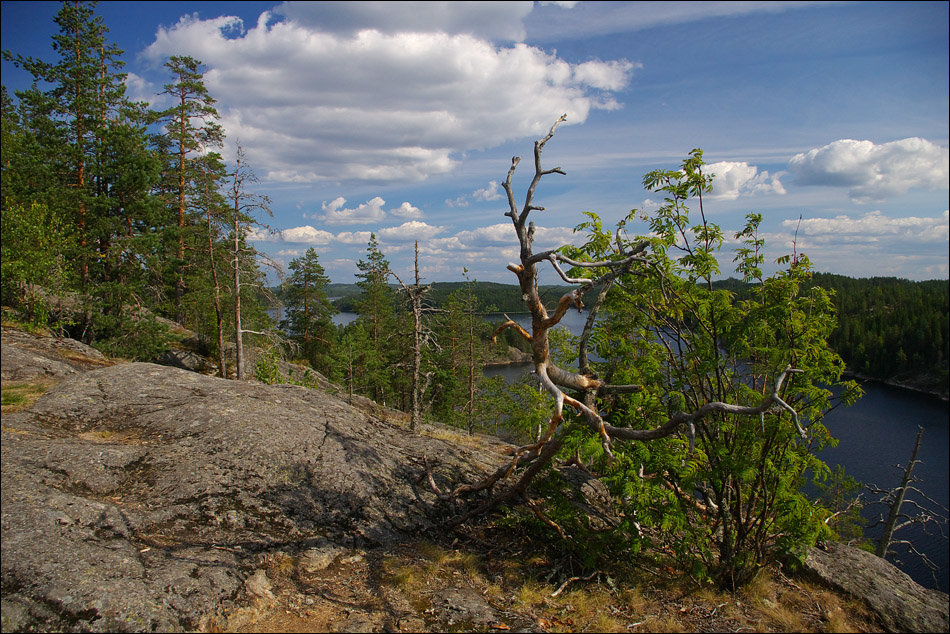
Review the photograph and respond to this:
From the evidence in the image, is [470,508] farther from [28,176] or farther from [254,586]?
[28,176]

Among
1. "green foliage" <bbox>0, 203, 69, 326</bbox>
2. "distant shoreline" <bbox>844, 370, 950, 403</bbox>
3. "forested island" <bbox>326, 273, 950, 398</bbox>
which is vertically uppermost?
"green foliage" <bbox>0, 203, 69, 326</bbox>

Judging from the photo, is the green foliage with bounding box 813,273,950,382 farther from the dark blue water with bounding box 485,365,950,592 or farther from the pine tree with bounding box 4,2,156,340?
the pine tree with bounding box 4,2,156,340

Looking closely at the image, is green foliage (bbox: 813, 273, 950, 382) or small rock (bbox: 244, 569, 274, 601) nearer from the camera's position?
small rock (bbox: 244, 569, 274, 601)

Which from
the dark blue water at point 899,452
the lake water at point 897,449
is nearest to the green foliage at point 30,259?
the lake water at point 897,449

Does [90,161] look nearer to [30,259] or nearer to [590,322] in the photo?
[30,259]

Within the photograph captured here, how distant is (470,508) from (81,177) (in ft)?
51.1

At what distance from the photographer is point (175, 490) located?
6.00 metres

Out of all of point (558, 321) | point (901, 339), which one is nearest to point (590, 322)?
point (558, 321)

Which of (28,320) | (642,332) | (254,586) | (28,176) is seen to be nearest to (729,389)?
(642,332)

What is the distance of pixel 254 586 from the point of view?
4809mm

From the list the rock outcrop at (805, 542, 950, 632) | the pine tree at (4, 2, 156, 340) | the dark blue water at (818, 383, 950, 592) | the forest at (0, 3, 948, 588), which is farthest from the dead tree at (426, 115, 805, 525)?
the dark blue water at (818, 383, 950, 592)

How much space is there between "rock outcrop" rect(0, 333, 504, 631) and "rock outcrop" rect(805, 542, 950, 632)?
226 inches

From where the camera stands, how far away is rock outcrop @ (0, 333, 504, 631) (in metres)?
4.06

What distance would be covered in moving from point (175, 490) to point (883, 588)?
952cm
